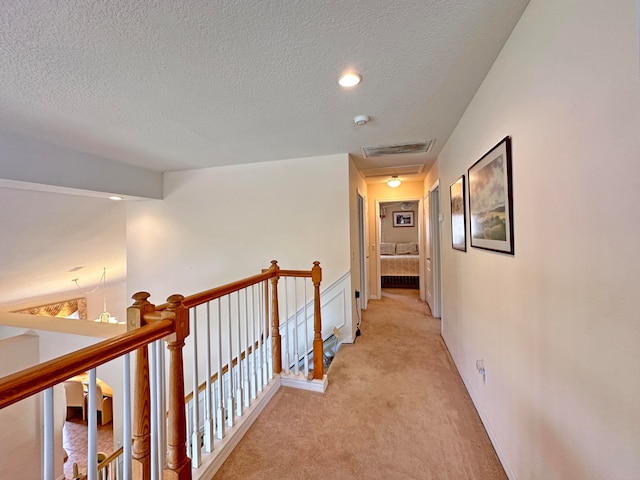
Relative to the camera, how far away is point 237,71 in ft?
5.29

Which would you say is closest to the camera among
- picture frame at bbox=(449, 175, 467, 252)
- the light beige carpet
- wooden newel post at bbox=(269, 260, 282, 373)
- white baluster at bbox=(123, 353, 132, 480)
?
white baluster at bbox=(123, 353, 132, 480)

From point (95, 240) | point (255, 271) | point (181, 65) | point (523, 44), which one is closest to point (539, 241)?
point (523, 44)

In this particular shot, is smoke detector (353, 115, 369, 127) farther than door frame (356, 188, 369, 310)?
No

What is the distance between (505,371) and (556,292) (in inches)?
28.6

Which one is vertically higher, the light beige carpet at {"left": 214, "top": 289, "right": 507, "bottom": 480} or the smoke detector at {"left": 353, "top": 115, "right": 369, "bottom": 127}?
the smoke detector at {"left": 353, "top": 115, "right": 369, "bottom": 127}

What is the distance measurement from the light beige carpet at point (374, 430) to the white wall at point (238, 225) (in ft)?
3.60

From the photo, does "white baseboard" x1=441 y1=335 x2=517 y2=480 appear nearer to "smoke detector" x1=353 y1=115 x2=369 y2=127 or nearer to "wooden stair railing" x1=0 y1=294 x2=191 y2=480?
"wooden stair railing" x1=0 y1=294 x2=191 y2=480

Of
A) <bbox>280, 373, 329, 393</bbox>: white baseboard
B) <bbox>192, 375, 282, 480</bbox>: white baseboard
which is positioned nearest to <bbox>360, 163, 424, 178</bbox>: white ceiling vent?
<bbox>280, 373, 329, 393</bbox>: white baseboard

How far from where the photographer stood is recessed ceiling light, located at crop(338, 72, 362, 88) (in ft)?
5.51

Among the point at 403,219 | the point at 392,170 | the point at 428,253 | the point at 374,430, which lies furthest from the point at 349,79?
the point at 403,219

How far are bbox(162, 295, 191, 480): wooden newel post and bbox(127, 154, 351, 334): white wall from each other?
2.29 m

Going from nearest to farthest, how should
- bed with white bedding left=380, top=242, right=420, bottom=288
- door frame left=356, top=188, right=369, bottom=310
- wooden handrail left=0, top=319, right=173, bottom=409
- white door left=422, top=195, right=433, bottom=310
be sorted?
wooden handrail left=0, top=319, right=173, bottom=409 < door frame left=356, top=188, right=369, bottom=310 < white door left=422, top=195, right=433, bottom=310 < bed with white bedding left=380, top=242, right=420, bottom=288

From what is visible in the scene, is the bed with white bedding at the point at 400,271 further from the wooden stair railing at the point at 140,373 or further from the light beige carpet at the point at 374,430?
the wooden stair railing at the point at 140,373

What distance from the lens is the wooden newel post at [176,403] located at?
1166 mm
